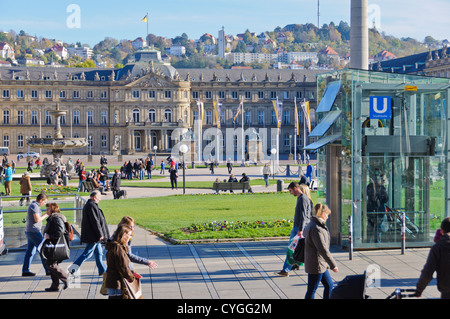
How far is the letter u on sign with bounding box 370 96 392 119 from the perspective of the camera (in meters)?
17.8

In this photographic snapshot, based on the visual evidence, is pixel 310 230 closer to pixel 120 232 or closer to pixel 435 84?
pixel 120 232

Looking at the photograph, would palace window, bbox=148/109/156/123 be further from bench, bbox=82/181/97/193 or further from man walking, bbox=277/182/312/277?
man walking, bbox=277/182/312/277

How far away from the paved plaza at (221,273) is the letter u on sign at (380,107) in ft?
11.1

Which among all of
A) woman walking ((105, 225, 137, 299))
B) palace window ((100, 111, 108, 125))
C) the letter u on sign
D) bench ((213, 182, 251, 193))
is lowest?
bench ((213, 182, 251, 193))

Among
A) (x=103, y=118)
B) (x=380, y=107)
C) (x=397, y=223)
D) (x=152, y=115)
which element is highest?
(x=152, y=115)

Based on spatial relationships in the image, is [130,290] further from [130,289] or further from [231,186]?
[231,186]

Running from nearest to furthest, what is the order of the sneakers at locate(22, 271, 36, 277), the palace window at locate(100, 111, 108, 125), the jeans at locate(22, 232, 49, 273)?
the jeans at locate(22, 232, 49, 273), the sneakers at locate(22, 271, 36, 277), the palace window at locate(100, 111, 108, 125)

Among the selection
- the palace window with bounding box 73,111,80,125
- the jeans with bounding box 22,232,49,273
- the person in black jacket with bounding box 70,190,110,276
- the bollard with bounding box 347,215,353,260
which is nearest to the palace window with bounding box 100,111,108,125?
the palace window with bounding box 73,111,80,125

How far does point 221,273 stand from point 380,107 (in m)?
6.15

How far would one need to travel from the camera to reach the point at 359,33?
24.2 m

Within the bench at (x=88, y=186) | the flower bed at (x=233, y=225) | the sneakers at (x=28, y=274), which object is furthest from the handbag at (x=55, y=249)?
the bench at (x=88, y=186)

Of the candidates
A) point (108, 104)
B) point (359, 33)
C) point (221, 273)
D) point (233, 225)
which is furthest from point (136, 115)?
point (221, 273)

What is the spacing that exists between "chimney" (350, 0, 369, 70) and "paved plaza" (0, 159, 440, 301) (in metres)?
8.45
